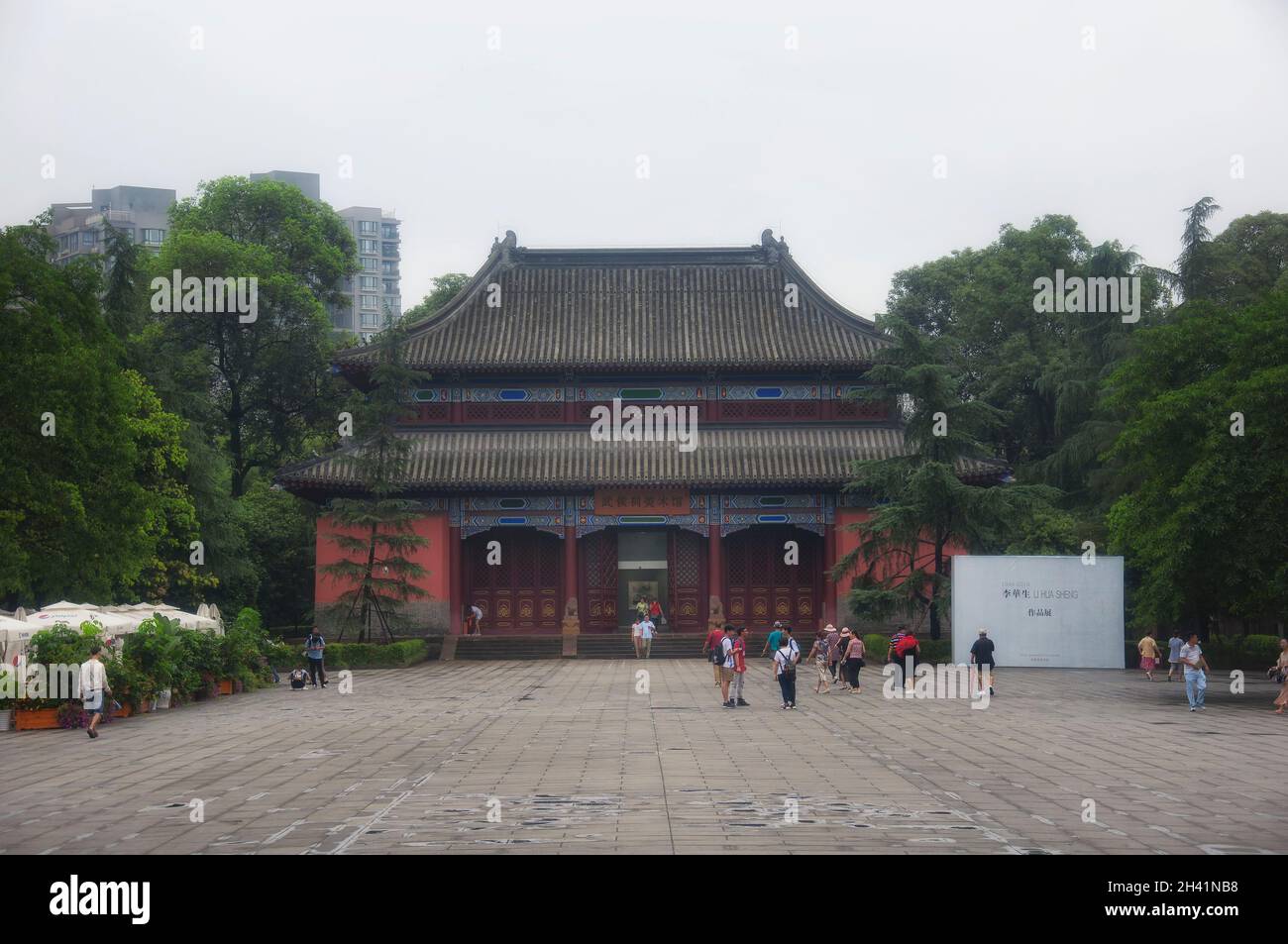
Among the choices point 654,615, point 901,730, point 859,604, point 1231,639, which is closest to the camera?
point 901,730

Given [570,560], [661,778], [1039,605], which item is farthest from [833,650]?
[661,778]

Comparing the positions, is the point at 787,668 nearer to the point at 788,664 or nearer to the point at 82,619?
the point at 788,664

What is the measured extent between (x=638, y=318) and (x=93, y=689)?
29.8 meters

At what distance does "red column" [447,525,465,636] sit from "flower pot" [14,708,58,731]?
21350 mm

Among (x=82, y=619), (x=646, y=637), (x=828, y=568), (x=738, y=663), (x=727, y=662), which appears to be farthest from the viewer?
(x=828, y=568)

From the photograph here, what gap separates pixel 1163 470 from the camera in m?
27.4

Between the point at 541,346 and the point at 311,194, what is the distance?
6865 cm

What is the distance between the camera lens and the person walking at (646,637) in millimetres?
40688

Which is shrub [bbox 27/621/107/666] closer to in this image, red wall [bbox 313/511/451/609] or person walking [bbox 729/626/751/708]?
person walking [bbox 729/626/751/708]

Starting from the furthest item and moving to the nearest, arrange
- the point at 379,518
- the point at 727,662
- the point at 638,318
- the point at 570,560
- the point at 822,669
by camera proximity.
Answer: the point at 638,318
the point at 570,560
the point at 379,518
the point at 822,669
the point at 727,662

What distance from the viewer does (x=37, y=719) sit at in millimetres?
23484

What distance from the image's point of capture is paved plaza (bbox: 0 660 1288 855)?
11.8 m
